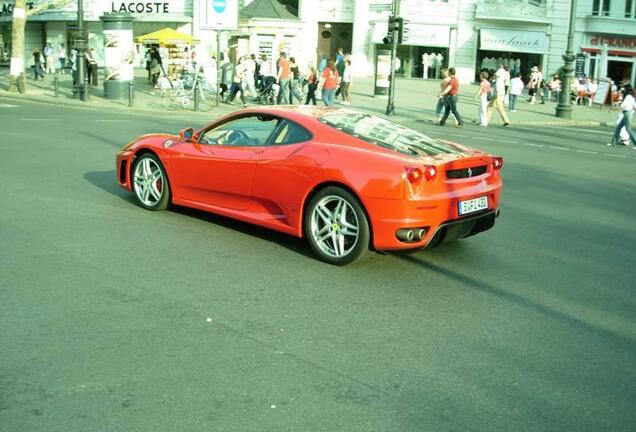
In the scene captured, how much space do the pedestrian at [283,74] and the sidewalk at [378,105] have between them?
171 cm

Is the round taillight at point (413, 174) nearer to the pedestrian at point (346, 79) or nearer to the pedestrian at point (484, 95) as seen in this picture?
the pedestrian at point (484, 95)

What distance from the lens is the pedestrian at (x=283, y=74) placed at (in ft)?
88.0

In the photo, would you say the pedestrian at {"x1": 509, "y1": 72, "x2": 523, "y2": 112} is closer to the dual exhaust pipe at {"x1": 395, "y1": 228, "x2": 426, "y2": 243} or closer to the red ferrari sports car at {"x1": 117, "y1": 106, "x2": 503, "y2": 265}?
the red ferrari sports car at {"x1": 117, "y1": 106, "x2": 503, "y2": 265}

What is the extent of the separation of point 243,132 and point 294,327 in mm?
3223

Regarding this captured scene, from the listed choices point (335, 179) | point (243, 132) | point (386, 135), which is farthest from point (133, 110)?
point (335, 179)

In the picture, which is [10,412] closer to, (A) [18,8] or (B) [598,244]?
(B) [598,244]

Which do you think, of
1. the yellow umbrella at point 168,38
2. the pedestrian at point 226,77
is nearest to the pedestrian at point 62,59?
the yellow umbrella at point 168,38

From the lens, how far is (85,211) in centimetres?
877

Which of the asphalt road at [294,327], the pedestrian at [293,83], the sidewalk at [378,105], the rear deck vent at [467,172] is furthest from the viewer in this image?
the pedestrian at [293,83]

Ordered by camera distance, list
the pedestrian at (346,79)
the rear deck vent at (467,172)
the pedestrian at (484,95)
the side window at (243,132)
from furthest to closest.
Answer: the pedestrian at (346,79) → the pedestrian at (484,95) → the side window at (243,132) → the rear deck vent at (467,172)

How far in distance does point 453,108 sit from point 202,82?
37.6ft

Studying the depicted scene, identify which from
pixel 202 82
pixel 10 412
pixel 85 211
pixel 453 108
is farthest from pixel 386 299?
pixel 202 82

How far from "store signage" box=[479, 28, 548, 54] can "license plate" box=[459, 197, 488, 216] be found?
141ft

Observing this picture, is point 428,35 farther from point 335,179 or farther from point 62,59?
point 335,179
